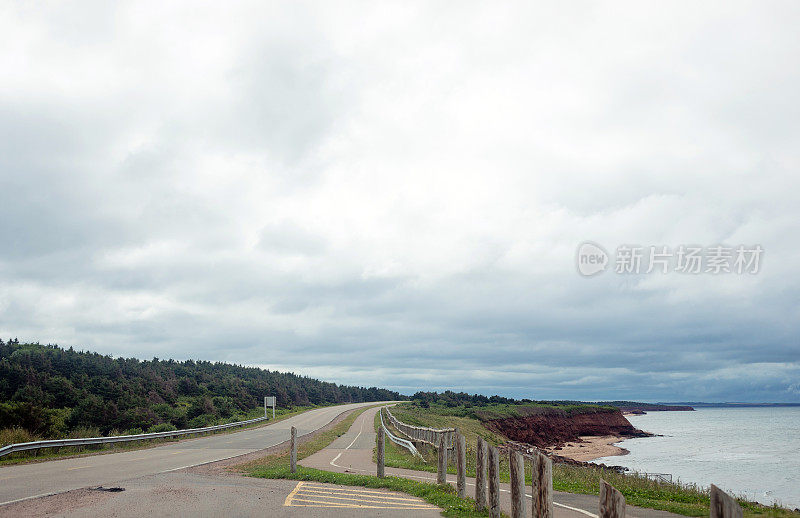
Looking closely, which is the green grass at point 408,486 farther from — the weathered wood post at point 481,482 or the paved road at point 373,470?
the paved road at point 373,470

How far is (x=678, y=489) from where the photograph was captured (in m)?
17.4

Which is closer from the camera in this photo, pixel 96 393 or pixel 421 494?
pixel 421 494

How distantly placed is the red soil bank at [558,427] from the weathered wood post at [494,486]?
58.9m

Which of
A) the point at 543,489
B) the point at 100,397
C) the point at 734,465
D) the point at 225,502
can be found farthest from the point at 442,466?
the point at 100,397

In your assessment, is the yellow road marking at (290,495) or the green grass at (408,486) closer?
the green grass at (408,486)

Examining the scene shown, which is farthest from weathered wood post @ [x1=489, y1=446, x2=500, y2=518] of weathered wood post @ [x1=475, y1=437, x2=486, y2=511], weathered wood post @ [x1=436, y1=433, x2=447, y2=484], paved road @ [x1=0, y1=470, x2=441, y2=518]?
weathered wood post @ [x1=436, y1=433, x2=447, y2=484]

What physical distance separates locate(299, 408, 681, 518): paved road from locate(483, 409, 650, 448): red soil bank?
34061 millimetres

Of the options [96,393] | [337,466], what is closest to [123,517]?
[337,466]

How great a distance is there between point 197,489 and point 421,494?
6.07m

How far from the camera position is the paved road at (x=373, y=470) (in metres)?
13.1

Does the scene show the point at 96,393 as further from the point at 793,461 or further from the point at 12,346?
the point at 793,461

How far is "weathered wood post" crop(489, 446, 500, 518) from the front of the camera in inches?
419

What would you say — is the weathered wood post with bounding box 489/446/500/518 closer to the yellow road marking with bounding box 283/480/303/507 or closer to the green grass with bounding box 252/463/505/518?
the green grass with bounding box 252/463/505/518

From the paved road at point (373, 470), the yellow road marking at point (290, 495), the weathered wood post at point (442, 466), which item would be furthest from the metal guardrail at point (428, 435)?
the yellow road marking at point (290, 495)
